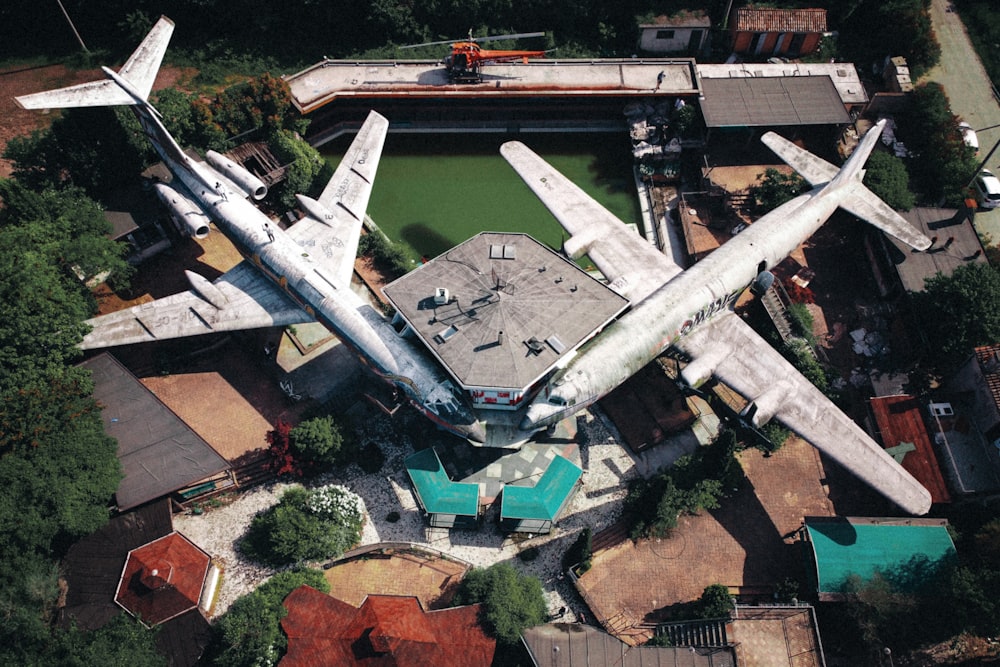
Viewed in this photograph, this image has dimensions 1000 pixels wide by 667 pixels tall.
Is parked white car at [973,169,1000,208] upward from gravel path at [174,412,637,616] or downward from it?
upward

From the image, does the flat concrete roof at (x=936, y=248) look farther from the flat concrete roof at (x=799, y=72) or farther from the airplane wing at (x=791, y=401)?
the flat concrete roof at (x=799, y=72)

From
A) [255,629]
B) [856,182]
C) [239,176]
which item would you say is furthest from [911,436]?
[239,176]

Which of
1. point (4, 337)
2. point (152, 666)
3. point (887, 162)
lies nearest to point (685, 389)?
point (887, 162)

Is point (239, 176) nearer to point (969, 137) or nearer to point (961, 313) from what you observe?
point (961, 313)

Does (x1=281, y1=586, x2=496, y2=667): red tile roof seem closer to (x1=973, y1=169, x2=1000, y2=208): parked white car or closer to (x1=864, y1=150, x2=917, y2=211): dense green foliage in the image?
(x1=864, y1=150, x2=917, y2=211): dense green foliage

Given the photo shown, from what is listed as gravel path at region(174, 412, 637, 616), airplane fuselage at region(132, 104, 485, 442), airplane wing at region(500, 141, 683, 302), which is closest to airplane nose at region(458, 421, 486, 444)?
airplane fuselage at region(132, 104, 485, 442)

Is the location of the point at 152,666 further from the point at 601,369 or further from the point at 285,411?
the point at 601,369
